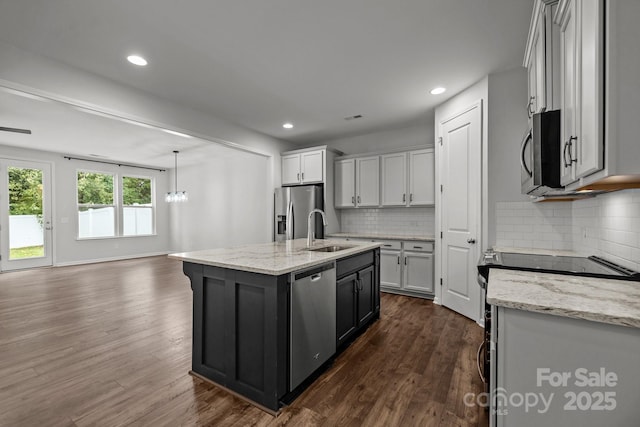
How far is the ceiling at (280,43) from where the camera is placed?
6.61 ft

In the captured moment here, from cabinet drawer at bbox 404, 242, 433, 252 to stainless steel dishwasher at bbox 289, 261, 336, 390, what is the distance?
2.20 m

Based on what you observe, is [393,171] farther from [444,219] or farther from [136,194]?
[136,194]

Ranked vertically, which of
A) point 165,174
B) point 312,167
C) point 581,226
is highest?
point 165,174

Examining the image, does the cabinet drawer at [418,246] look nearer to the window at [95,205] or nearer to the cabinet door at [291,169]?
the cabinet door at [291,169]

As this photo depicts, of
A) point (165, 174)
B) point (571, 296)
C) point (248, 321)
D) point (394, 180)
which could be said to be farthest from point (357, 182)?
point (165, 174)

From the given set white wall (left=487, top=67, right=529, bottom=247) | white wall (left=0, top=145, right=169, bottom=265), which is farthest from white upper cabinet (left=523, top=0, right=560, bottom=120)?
white wall (left=0, top=145, right=169, bottom=265)

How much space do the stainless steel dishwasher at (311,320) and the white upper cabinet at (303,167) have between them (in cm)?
Result: 286

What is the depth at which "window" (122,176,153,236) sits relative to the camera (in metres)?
7.68

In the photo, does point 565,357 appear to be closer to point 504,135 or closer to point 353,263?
point 353,263

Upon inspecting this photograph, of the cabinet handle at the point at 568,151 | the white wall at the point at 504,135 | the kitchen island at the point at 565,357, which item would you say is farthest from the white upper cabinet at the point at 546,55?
the white wall at the point at 504,135

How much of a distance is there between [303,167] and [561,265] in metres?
3.88

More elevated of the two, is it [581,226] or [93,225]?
[581,226]

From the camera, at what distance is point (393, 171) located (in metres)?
4.50

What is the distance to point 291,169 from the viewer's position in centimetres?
524
